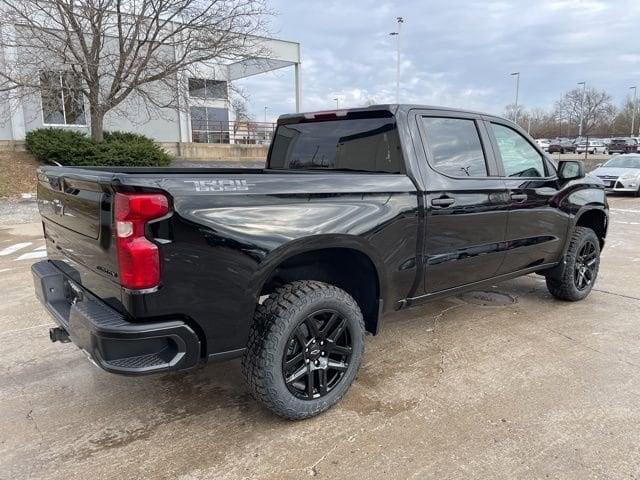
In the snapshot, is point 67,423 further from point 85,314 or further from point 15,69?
point 15,69

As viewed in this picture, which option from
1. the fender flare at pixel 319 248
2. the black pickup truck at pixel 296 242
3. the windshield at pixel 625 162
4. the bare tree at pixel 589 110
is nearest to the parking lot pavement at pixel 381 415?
the black pickup truck at pixel 296 242

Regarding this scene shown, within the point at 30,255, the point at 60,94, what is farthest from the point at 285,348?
the point at 60,94

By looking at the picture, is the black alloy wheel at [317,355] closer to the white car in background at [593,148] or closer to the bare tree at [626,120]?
the white car in background at [593,148]

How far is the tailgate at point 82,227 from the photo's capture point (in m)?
2.41

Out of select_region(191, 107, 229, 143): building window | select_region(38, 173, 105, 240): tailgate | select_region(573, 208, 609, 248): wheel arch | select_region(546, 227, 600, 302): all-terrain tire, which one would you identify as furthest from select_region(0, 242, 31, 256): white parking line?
select_region(191, 107, 229, 143): building window

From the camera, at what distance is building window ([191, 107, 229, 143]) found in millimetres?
23997

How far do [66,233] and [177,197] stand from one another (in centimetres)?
107

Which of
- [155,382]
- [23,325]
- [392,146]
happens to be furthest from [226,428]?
[23,325]

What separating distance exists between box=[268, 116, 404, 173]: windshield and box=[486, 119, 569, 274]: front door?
1.13m

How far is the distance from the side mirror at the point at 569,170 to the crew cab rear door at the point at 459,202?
3.33ft

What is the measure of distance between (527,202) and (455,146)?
990 millimetres

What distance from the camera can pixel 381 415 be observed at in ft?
10.0

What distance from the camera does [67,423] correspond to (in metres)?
2.96

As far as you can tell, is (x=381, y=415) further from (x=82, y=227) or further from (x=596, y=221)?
(x=596, y=221)
